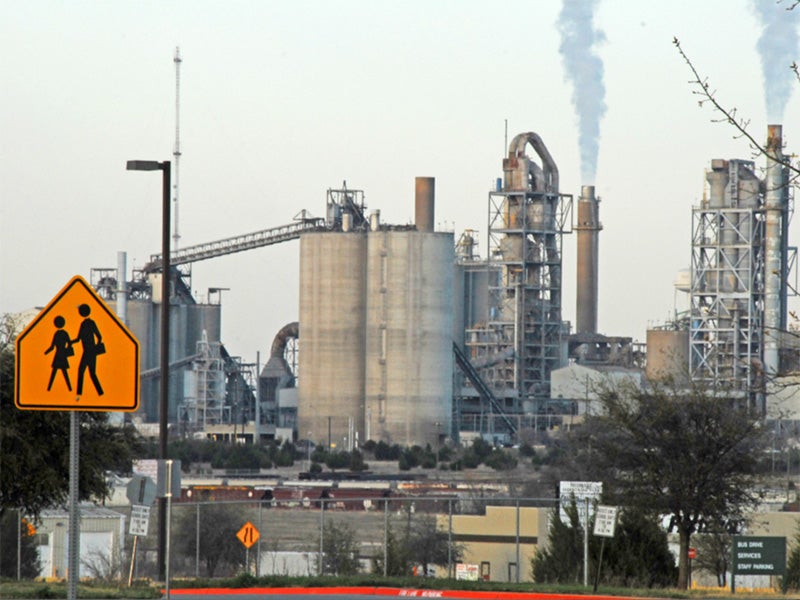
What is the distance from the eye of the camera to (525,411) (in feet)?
356

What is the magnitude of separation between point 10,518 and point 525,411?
78656mm

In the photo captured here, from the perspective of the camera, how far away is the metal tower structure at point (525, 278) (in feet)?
338

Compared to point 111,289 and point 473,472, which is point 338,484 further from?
point 111,289

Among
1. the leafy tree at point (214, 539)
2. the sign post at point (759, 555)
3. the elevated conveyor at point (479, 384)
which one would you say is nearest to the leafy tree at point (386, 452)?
the elevated conveyor at point (479, 384)

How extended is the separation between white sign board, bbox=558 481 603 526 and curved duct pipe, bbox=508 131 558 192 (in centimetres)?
7802

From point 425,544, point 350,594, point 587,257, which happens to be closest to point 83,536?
point 425,544

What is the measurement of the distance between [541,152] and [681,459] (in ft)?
259

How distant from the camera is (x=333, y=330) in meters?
99.8

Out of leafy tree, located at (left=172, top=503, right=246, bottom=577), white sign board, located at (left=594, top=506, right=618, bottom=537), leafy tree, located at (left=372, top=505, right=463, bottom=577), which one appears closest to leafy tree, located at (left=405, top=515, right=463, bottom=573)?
leafy tree, located at (left=372, top=505, right=463, bottom=577)

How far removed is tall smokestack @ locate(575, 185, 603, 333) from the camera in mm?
110125

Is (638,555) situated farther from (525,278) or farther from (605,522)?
(525,278)

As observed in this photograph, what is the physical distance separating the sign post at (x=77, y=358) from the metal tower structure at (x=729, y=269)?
83.1 m

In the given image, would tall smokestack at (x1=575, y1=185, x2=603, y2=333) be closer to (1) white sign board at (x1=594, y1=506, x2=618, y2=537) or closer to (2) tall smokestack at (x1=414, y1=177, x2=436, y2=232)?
(2) tall smokestack at (x1=414, y1=177, x2=436, y2=232)

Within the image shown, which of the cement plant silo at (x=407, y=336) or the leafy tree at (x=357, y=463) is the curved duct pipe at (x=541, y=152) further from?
the leafy tree at (x=357, y=463)
